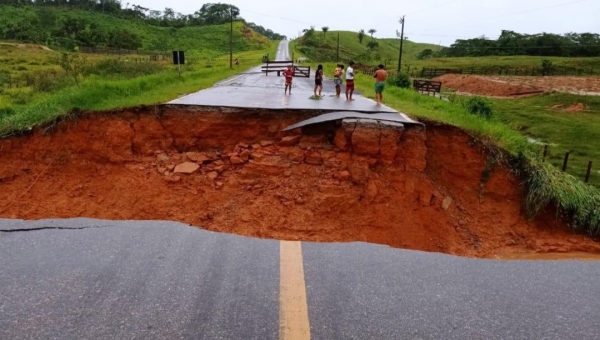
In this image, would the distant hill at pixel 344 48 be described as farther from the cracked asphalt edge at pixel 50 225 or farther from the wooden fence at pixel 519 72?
the cracked asphalt edge at pixel 50 225

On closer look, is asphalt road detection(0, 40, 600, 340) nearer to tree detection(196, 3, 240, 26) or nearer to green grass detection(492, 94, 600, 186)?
green grass detection(492, 94, 600, 186)

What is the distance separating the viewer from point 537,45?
7681cm

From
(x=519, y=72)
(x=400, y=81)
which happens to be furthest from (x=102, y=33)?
(x=519, y=72)

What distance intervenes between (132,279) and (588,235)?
291 inches

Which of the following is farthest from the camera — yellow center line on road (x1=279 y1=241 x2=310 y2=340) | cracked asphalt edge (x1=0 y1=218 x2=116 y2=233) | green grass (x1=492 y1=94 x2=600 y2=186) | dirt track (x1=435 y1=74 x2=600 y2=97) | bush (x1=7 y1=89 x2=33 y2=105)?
dirt track (x1=435 y1=74 x2=600 y2=97)

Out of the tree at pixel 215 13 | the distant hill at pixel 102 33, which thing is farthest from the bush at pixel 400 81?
the tree at pixel 215 13

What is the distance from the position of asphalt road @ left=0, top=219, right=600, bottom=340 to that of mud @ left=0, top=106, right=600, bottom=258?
167 centimetres

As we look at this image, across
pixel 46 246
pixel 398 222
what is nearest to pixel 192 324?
pixel 46 246

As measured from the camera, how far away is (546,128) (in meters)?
20.5

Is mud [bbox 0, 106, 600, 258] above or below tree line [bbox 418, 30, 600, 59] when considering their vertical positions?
below

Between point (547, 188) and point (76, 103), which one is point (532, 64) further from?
point (76, 103)

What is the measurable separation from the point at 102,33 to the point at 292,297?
66.6 metres

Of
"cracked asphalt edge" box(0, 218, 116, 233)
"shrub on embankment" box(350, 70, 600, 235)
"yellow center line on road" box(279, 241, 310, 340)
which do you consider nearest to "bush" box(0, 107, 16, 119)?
"cracked asphalt edge" box(0, 218, 116, 233)

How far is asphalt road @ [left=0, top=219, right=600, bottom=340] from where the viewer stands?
135 inches
